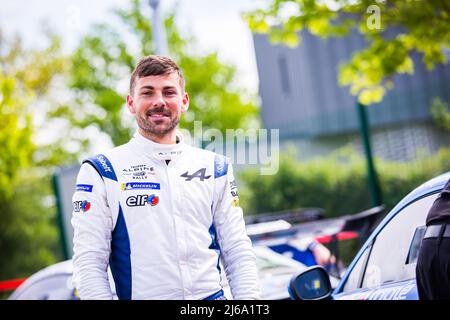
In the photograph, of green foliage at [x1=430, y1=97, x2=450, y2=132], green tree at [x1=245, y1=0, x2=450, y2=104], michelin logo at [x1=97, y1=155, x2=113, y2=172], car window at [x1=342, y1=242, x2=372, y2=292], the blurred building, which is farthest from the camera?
Answer: the blurred building

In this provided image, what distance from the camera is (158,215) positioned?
109 inches

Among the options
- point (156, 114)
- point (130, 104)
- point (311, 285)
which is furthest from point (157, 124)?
point (311, 285)

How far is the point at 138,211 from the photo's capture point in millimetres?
2756

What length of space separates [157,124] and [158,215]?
374 mm

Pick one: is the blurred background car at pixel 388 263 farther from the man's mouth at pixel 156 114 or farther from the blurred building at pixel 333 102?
the blurred building at pixel 333 102

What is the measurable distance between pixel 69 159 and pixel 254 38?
7.87m

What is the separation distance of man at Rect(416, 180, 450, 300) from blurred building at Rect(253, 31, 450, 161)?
7682mm

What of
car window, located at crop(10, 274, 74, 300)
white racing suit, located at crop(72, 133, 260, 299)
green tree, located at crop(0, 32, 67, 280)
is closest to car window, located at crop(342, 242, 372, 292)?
white racing suit, located at crop(72, 133, 260, 299)

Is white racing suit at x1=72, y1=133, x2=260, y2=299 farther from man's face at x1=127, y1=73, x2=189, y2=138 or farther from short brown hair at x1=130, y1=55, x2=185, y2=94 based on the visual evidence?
short brown hair at x1=130, y1=55, x2=185, y2=94

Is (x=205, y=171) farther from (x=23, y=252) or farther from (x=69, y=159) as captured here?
(x=69, y=159)

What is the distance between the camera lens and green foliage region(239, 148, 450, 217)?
31.6 ft

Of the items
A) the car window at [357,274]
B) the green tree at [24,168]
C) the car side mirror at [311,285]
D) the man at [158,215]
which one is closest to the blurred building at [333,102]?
the green tree at [24,168]

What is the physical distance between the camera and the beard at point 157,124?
290 centimetres

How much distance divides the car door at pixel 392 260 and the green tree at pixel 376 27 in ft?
16.7
